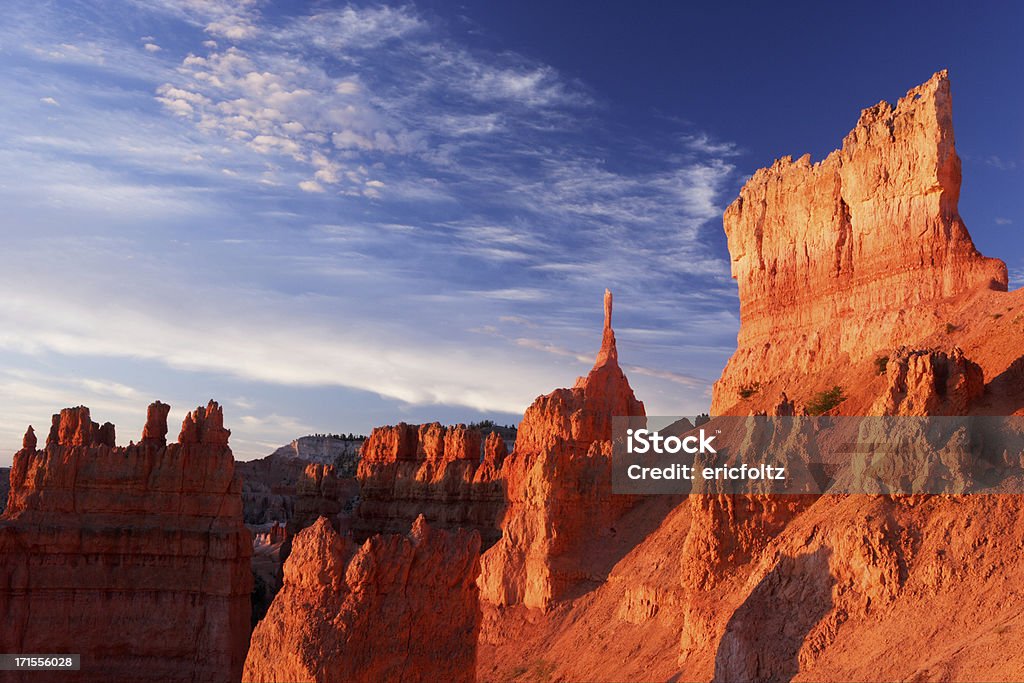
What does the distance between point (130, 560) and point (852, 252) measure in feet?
152

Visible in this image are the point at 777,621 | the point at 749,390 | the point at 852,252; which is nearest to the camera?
the point at 777,621

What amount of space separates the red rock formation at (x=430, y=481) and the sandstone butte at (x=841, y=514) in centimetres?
410

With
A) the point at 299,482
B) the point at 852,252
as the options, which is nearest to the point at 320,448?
the point at 299,482

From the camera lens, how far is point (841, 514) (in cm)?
2939

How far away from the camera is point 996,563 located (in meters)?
25.8

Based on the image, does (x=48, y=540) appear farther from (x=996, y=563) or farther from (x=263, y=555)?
(x=996, y=563)

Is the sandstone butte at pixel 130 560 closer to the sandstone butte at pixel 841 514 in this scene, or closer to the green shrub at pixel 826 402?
the sandstone butte at pixel 841 514

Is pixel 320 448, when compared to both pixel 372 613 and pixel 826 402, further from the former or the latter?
pixel 372 613

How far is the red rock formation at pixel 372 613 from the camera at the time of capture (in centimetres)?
2181

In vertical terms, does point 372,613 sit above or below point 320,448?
below

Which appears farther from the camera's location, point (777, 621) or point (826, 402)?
point (826, 402)

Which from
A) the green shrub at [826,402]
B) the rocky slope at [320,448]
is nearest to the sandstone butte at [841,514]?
the green shrub at [826,402]

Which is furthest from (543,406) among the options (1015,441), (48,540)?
(1015,441)

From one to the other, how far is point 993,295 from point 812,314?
13.9 m
